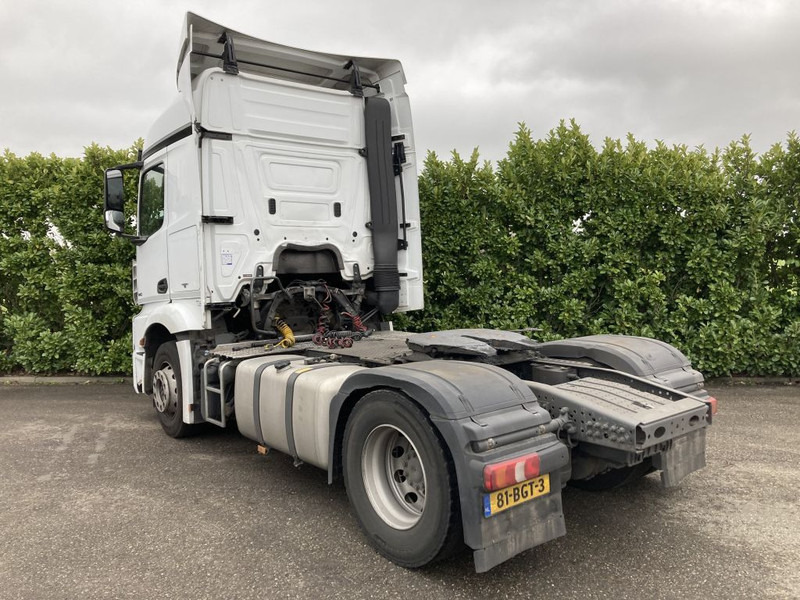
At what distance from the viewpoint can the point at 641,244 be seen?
287 inches

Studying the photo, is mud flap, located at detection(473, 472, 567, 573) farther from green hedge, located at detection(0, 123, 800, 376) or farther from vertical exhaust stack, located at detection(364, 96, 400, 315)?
green hedge, located at detection(0, 123, 800, 376)

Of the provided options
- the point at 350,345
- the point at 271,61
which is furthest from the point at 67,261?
the point at 350,345

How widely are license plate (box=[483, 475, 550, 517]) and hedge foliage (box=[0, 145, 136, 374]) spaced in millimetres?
7258

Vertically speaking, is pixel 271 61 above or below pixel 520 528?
above

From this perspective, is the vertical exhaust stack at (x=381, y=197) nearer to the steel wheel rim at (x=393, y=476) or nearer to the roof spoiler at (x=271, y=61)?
the roof spoiler at (x=271, y=61)

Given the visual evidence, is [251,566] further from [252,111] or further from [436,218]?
[436,218]

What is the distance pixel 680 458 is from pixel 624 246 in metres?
4.61

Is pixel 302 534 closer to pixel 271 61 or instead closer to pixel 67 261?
pixel 271 61

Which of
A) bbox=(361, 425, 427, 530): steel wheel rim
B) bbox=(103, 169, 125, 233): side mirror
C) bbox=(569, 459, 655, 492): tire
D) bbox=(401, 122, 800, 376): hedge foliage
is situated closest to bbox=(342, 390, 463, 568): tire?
bbox=(361, 425, 427, 530): steel wheel rim

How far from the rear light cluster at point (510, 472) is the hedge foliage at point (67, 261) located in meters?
7.27

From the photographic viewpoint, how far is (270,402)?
401 cm

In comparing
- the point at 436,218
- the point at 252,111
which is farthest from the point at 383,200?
the point at 436,218

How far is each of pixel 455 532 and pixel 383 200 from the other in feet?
12.2

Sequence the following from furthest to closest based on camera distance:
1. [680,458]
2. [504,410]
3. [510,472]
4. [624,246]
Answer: [624,246], [680,458], [504,410], [510,472]
